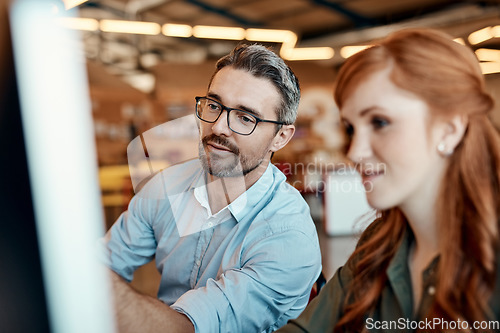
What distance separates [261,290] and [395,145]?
497 millimetres

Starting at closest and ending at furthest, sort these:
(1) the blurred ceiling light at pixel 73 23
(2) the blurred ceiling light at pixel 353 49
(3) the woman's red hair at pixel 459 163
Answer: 1. (1) the blurred ceiling light at pixel 73 23
2. (3) the woman's red hair at pixel 459 163
3. (2) the blurred ceiling light at pixel 353 49

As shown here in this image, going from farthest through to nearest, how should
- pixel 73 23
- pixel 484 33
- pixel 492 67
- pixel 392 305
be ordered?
1. pixel 484 33
2. pixel 492 67
3. pixel 392 305
4. pixel 73 23

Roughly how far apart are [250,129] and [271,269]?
1.13ft

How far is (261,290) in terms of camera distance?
1070mm

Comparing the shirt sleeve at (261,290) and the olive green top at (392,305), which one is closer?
the olive green top at (392,305)

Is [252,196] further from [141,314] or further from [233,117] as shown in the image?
[141,314]

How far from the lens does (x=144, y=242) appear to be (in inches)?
51.4

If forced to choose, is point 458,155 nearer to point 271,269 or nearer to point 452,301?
point 452,301

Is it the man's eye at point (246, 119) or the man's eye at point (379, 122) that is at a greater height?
the man's eye at point (246, 119)

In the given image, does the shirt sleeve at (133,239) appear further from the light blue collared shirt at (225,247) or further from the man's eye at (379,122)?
the man's eye at (379,122)

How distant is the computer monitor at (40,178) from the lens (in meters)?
0.40

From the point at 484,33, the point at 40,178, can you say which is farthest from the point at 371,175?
the point at 484,33

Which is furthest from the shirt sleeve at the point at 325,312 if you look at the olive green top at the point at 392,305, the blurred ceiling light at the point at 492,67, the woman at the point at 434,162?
the blurred ceiling light at the point at 492,67

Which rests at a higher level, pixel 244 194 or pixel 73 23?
pixel 73 23
